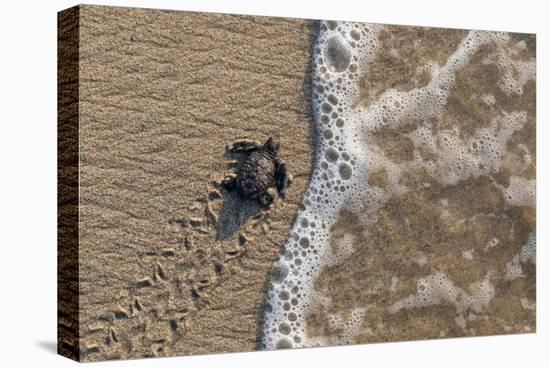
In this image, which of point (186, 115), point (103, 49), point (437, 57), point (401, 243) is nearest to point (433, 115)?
Result: point (437, 57)

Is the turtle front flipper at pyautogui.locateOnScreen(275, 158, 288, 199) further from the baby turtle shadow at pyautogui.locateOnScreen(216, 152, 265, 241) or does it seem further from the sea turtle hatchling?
the baby turtle shadow at pyautogui.locateOnScreen(216, 152, 265, 241)

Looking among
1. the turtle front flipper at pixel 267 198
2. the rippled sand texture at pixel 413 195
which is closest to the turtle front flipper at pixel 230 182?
the turtle front flipper at pixel 267 198

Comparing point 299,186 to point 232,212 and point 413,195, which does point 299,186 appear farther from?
point 413,195

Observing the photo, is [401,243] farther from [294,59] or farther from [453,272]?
[294,59]

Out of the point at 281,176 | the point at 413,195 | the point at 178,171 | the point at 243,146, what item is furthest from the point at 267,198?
the point at 413,195

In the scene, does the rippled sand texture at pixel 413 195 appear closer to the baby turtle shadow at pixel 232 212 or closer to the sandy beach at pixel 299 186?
the sandy beach at pixel 299 186
